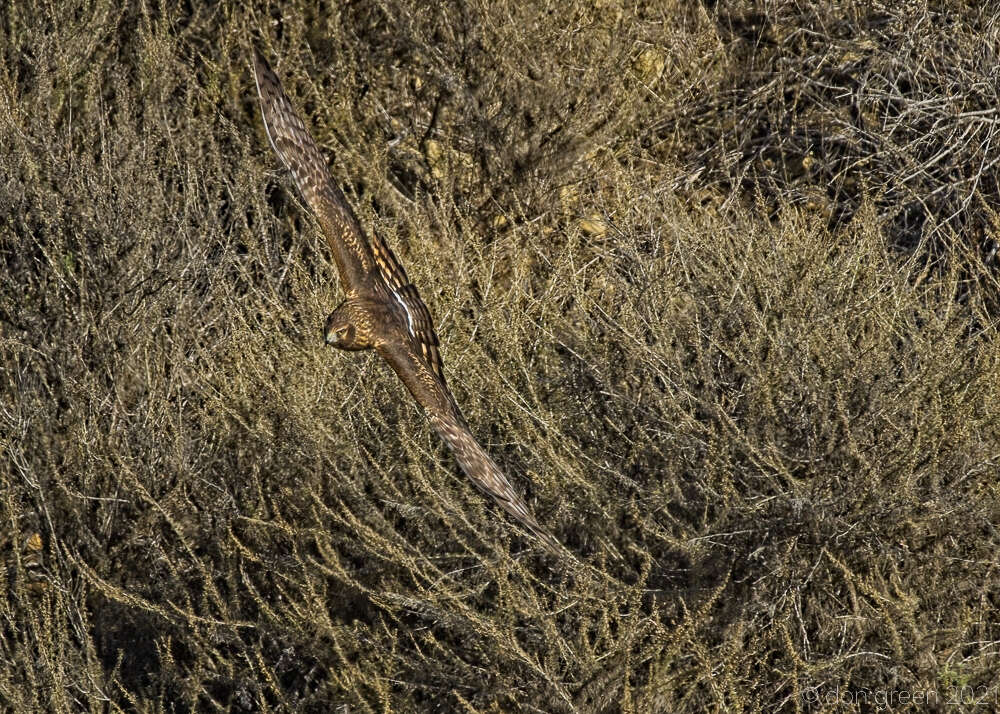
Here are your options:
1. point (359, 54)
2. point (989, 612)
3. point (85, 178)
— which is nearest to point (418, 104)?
point (359, 54)

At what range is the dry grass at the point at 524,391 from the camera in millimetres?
3799

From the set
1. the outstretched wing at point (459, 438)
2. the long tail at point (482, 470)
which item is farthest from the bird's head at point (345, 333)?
the long tail at point (482, 470)

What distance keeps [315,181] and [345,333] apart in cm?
45

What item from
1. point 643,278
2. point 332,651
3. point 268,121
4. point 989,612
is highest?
point 268,121

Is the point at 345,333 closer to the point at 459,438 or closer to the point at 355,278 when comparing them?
the point at 355,278

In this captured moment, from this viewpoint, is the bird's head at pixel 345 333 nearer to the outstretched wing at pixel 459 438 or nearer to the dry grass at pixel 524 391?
the outstretched wing at pixel 459 438

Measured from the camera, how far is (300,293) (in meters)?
4.66

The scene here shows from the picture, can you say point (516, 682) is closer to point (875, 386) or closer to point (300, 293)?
point (875, 386)

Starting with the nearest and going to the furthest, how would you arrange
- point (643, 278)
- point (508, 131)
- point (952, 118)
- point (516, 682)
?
point (516, 682) < point (643, 278) < point (952, 118) < point (508, 131)

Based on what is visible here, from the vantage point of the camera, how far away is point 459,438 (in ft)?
11.2

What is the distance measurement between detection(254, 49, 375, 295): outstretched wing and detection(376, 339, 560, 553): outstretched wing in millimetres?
372

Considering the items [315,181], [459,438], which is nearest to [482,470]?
[459,438]

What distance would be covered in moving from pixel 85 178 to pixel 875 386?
277 cm

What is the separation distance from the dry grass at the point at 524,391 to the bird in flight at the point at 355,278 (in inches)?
11.9
